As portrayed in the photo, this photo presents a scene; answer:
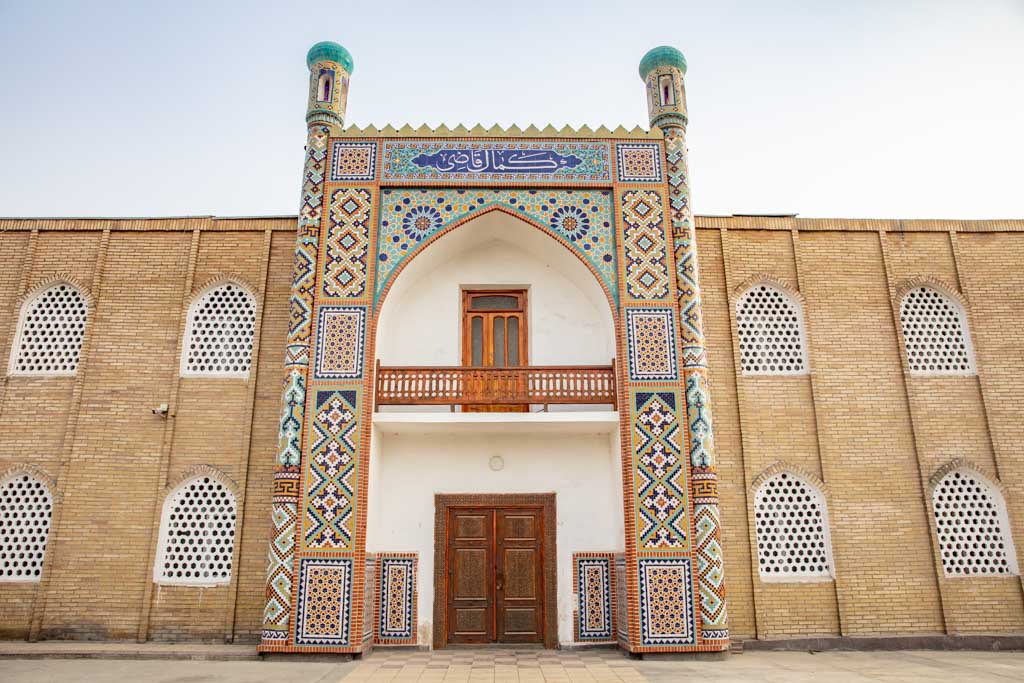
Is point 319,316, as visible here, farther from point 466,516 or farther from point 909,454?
point 909,454

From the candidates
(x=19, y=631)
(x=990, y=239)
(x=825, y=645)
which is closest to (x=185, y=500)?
(x=19, y=631)

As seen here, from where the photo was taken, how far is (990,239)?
9766 mm

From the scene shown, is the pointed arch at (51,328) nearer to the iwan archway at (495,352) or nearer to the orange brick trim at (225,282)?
the orange brick trim at (225,282)

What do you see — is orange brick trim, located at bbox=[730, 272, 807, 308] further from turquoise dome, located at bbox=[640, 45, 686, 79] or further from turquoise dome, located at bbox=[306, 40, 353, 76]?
turquoise dome, located at bbox=[306, 40, 353, 76]

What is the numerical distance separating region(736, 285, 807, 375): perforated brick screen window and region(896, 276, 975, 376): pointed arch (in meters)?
1.40

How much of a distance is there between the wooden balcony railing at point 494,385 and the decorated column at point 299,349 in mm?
970

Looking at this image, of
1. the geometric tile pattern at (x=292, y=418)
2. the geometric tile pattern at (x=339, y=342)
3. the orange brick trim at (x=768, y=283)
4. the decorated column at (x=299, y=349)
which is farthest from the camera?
the orange brick trim at (x=768, y=283)

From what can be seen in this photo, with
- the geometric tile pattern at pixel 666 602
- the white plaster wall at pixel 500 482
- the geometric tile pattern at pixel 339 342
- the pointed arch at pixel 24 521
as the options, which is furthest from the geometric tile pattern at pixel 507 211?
→ the pointed arch at pixel 24 521

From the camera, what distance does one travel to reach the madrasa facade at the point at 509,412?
7992mm

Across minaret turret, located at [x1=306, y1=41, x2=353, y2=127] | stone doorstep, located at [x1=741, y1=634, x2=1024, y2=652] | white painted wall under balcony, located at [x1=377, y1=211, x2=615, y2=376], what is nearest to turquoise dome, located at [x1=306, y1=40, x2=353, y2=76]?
minaret turret, located at [x1=306, y1=41, x2=353, y2=127]

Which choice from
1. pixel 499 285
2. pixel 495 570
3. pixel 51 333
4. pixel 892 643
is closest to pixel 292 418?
pixel 495 570

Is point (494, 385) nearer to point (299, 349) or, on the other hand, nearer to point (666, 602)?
point (299, 349)

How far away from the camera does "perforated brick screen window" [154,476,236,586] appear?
329 inches

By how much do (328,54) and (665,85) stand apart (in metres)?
4.48
